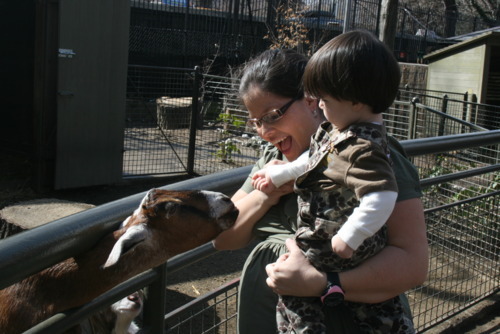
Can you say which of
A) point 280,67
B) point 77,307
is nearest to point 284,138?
point 280,67

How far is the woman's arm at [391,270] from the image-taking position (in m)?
1.57

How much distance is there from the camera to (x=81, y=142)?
814cm

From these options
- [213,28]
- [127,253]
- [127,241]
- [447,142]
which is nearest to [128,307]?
[127,253]

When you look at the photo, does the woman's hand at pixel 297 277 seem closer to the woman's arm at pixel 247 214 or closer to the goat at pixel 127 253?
the woman's arm at pixel 247 214

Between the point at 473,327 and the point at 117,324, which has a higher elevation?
the point at 117,324

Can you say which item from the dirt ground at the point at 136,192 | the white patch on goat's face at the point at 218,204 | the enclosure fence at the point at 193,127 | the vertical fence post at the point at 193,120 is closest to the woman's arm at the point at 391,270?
the white patch on goat's face at the point at 218,204

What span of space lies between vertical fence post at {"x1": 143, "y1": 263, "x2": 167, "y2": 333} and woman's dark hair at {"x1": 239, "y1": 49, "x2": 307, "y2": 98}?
686 millimetres

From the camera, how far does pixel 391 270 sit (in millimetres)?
1565

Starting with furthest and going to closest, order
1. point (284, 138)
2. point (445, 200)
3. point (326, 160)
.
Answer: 1. point (445, 200)
2. point (284, 138)
3. point (326, 160)

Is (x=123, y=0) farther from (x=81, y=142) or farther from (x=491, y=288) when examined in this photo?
(x=491, y=288)

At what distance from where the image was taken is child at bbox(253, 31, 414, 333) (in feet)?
4.91

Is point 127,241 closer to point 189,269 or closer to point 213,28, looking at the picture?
point 189,269

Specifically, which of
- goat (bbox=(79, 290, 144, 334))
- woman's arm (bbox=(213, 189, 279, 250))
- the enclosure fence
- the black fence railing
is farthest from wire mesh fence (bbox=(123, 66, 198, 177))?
woman's arm (bbox=(213, 189, 279, 250))

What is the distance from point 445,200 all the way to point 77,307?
4.50 metres
